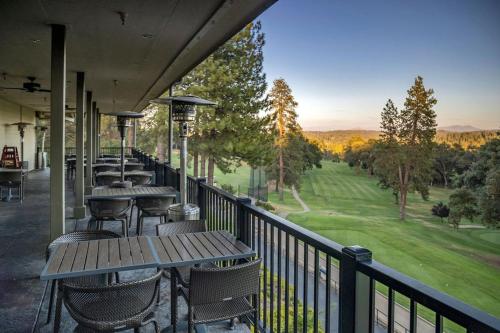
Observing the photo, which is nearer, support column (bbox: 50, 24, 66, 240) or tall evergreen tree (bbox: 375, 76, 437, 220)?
support column (bbox: 50, 24, 66, 240)

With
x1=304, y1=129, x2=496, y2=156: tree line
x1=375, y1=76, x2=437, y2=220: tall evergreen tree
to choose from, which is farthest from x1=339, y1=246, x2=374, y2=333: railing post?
x1=375, y1=76, x2=437, y2=220: tall evergreen tree

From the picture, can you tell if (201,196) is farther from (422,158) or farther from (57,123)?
(422,158)

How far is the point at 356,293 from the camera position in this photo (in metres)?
1.64

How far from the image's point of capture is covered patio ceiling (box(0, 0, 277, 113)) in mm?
3787

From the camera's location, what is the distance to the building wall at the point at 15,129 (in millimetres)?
12234

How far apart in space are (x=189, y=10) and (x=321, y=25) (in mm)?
57617

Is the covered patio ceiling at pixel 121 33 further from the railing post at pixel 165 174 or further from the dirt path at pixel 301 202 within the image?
the dirt path at pixel 301 202

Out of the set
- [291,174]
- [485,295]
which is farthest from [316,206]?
[485,295]

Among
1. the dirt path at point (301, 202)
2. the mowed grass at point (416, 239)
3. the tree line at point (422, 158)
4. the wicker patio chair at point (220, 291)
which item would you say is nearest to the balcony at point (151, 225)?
the wicker patio chair at point (220, 291)

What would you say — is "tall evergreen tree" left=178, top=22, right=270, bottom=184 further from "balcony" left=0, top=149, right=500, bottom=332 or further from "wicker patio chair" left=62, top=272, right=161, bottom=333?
"wicker patio chair" left=62, top=272, right=161, bottom=333

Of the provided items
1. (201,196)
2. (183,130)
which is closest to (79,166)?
(201,196)

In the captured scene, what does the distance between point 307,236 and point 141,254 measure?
1.18 meters

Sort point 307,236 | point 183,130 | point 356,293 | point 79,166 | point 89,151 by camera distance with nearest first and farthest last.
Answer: point 356,293
point 307,236
point 183,130
point 79,166
point 89,151

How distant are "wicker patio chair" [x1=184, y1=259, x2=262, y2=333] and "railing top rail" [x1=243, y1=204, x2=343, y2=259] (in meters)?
0.29
